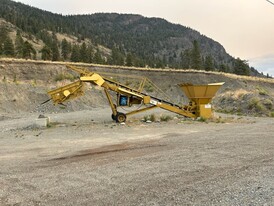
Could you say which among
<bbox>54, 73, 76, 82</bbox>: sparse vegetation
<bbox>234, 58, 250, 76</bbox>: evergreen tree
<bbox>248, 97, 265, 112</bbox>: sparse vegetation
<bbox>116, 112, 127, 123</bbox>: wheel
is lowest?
<bbox>116, 112, 127, 123</bbox>: wheel

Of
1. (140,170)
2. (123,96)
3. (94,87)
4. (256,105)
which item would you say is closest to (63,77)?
(94,87)

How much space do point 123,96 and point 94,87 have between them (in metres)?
21.4

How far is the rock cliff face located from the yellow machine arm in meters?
1.28

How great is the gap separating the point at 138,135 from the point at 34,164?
647 centimetres

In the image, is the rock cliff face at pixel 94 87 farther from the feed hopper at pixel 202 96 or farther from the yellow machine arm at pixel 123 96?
the feed hopper at pixel 202 96

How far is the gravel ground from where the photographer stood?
6.89 m

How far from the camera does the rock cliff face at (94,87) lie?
97.7ft

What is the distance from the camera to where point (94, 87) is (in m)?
42.3

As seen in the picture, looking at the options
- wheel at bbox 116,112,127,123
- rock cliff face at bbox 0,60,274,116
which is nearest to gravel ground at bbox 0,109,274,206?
wheel at bbox 116,112,127,123

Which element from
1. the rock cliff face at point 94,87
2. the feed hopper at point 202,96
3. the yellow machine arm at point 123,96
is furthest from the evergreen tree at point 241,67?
the yellow machine arm at point 123,96

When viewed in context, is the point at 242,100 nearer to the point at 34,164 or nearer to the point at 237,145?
the point at 237,145

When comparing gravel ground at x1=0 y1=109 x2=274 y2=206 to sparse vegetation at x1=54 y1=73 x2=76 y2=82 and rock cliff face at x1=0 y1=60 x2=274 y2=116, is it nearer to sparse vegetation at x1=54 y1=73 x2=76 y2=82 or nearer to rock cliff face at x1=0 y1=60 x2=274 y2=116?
rock cliff face at x1=0 y1=60 x2=274 y2=116

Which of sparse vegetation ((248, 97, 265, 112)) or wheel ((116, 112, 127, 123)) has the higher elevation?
sparse vegetation ((248, 97, 265, 112))

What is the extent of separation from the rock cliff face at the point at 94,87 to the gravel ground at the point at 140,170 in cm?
768
